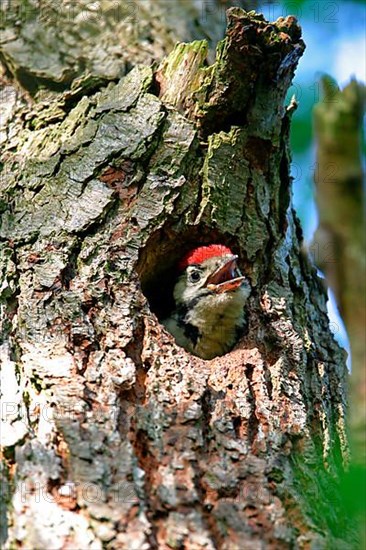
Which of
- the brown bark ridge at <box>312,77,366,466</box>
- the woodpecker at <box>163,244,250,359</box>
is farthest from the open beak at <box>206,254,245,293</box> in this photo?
the brown bark ridge at <box>312,77,366,466</box>

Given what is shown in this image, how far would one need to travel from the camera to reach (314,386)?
4.09 metres

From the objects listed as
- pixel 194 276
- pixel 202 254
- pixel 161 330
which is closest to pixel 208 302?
pixel 194 276

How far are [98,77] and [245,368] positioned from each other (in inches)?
86.0

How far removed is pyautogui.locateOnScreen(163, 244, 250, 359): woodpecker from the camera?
191 inches

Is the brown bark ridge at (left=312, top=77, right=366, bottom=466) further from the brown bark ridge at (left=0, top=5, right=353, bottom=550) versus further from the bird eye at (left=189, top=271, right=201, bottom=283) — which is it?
the bird eye at (left=189, top=271, right=201, bottom=283)

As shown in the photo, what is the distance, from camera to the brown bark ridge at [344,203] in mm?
2885

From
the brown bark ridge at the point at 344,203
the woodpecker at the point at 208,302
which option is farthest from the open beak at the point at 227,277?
the brown bark ridge at the point at 344,203

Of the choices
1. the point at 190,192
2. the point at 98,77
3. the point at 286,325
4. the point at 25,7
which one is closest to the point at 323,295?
the point at 286,325

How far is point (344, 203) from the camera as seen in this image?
10.1 ft

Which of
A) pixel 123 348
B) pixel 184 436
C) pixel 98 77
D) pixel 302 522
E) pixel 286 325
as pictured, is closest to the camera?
pixel 302 522

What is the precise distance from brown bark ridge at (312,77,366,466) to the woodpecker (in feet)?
4.89

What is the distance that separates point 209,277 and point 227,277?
8.2 inches

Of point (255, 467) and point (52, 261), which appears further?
point (52, 261)

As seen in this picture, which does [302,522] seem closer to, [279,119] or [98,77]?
Answer: [279,119]
